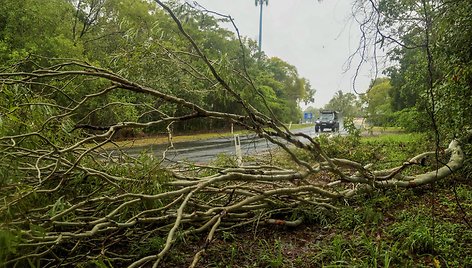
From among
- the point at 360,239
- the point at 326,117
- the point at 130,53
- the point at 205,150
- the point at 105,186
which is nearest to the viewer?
the point at 360,239

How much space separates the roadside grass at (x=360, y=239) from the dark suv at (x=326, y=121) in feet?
66.4

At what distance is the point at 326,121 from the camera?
24.5m

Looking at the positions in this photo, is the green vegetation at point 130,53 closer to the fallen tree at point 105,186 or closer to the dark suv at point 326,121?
the fallen tree at point 105,186

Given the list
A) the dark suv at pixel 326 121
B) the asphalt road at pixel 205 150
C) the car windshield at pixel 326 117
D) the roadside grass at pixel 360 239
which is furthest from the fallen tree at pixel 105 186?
the car windshield at pixel 326 117

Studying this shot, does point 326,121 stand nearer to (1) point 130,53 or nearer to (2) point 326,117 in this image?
(2) point 326,117

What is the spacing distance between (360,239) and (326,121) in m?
22.0

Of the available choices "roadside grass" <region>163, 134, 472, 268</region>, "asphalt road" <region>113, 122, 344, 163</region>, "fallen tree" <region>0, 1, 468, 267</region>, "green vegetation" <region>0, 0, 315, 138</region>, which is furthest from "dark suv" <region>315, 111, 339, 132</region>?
"fallen tree" <region>0, 1, 468, 267</region>

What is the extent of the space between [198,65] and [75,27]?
14349mm

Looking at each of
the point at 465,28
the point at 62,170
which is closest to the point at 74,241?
the point at 62,170

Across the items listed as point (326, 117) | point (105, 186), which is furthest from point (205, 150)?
point (326, 117)

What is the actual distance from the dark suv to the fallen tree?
A: 20803 millimetres

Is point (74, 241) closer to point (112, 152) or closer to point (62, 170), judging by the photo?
point (62, 170)

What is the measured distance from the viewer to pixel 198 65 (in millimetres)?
4723

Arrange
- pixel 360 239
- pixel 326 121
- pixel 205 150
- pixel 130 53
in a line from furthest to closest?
pixel 326 121, pixel 205 150, pixel 130 53, pixel 360 239
